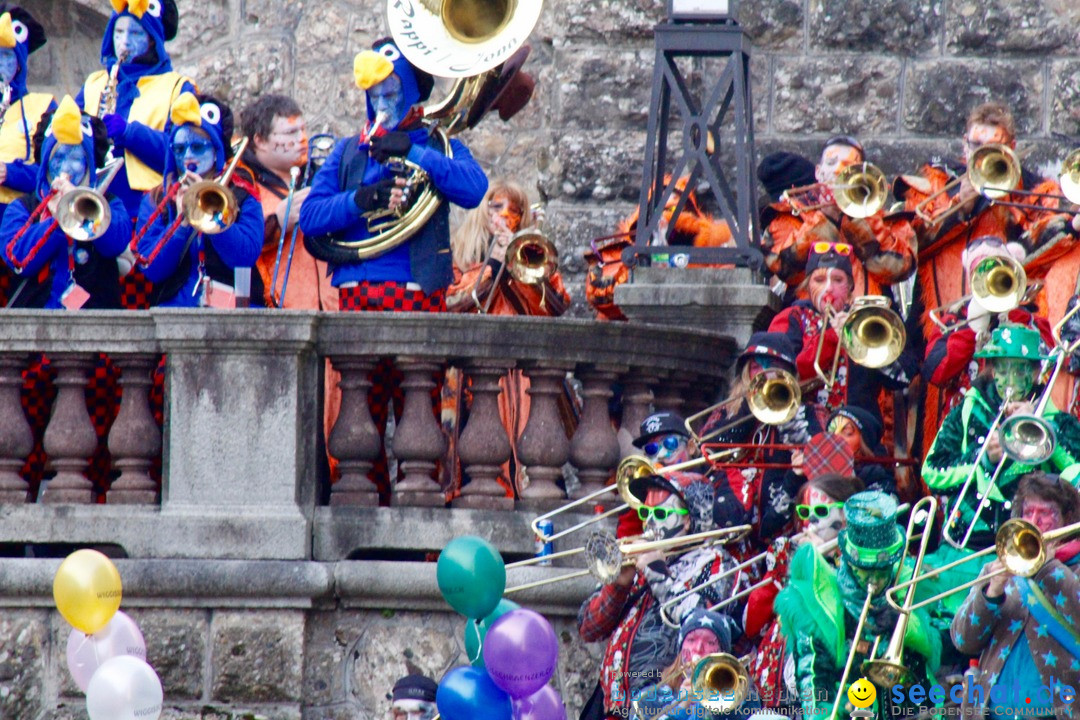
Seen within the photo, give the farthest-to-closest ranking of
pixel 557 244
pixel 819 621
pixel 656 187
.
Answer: pixel 557 244 → pixel 656 187 → pixel 819 621

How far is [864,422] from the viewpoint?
8.09 m

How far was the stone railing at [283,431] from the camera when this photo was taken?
8.43 meters

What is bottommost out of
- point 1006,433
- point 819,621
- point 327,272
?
point 819,621

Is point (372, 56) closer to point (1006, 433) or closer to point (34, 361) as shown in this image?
point (34, 361)

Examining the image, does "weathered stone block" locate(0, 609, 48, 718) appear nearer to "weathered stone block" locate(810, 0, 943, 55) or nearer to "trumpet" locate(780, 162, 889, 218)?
"trumpet" locate(780, 162, 889, 218)

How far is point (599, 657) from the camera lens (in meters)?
8.42

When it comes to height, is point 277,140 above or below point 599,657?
above

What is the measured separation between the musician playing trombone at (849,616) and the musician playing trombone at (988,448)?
0.30 metres

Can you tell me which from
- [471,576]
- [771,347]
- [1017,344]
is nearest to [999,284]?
[1017,344]

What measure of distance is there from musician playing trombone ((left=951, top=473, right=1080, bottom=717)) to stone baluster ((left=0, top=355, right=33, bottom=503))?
3522 millimetres

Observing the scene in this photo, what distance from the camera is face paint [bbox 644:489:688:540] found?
25.6 ft

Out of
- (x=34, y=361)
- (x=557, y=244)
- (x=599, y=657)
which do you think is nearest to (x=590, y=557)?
(x=599, y=657)

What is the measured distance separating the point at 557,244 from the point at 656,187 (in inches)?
59.4

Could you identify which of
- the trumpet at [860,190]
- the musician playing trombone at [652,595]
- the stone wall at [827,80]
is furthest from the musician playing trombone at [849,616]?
the stone wall at [827,80]
